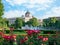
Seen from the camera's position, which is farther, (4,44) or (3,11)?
(3,11)

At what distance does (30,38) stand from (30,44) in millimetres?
290

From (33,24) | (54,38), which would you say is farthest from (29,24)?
(54,38)

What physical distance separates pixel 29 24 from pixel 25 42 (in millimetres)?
73004

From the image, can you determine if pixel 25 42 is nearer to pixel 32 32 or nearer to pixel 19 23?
pixel 32 32

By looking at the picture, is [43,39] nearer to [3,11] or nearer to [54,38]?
[54,38]

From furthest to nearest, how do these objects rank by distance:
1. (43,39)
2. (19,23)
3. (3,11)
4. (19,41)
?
(19,23) < (3,11) < (19,41) < (43,39)

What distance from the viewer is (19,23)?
77.4 meters

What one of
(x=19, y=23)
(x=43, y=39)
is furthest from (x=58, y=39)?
(x=19, y=23)

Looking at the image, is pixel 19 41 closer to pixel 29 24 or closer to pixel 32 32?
pixel 32 32

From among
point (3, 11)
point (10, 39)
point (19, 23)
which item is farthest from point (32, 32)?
point (19, 23)

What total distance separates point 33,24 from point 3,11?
39982 mm

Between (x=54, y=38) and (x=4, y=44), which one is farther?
(x=54, y=38)

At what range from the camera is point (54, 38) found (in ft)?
24.3

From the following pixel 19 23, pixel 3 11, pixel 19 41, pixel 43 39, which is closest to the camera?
pixel 43 39
